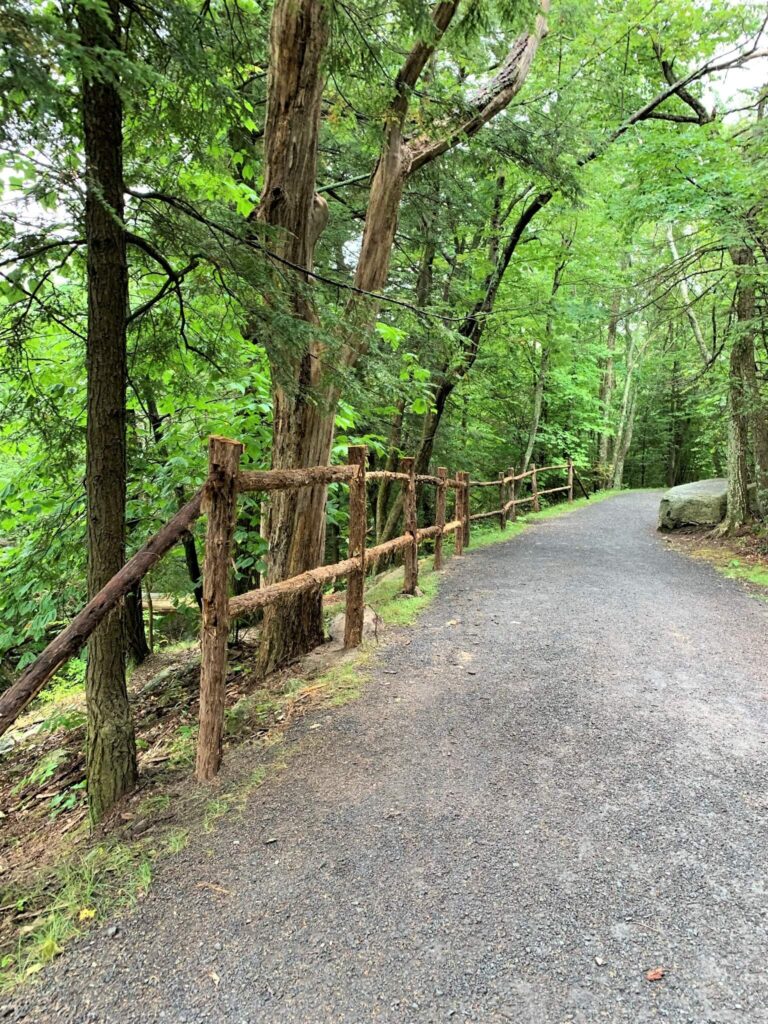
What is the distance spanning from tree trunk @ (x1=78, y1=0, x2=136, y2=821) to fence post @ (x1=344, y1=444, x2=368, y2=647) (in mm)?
1998

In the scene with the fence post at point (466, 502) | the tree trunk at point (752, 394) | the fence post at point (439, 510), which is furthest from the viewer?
the fence post at point (466, 502)

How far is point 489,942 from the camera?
6.20ft

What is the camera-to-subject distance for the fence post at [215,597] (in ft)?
9.29

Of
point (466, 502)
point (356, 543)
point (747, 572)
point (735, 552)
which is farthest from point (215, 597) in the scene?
point (735, 552)

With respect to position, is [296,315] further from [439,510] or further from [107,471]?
[439,510]

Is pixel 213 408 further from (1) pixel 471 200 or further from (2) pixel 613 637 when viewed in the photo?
(1) pixel 471 200

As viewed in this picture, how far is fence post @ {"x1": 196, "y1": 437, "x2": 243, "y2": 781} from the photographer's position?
2830 mm

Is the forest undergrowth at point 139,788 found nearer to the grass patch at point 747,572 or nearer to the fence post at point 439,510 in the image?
the fence post at point 439,510

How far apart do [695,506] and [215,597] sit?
10907 mm

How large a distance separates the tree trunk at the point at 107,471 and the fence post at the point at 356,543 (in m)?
2.00

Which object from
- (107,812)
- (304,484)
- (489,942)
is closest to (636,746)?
(489,942)

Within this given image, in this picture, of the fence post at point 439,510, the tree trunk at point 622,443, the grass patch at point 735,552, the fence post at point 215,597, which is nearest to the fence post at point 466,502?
the fence post at point 439,510

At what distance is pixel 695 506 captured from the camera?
11156 millimetres

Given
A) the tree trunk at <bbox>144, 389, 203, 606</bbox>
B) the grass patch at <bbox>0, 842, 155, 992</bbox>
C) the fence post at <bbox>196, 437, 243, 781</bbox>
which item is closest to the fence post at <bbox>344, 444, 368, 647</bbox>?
the tree trunk at <bbox>144, 389, 203, 606</bbox>
